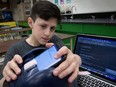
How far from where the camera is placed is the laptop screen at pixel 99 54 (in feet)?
2.46

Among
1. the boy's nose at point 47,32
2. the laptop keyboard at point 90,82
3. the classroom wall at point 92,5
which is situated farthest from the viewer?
the classroom wall at point 92,5

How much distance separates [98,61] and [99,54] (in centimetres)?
3

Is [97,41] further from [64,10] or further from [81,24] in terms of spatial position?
[64,10]

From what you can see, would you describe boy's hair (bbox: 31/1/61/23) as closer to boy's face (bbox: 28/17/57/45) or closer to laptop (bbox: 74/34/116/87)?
boy's face (bbox: 28/17/57/45)

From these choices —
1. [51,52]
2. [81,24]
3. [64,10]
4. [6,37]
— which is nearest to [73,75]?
[51,52]

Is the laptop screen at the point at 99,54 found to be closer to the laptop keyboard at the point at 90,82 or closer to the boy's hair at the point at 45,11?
the laptop keyboard at the point at 90,82

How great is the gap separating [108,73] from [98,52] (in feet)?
0.35

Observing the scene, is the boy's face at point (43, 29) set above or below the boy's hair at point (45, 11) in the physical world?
below

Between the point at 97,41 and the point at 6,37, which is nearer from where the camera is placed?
the point at 97,41

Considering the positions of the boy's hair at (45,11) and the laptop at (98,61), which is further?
the boy's hair at (45,11)

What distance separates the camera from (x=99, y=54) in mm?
807

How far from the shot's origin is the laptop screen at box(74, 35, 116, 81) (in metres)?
0.75

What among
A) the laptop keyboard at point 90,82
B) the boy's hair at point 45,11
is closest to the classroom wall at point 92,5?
the boy's hair at point 45,11

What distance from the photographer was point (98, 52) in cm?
81
